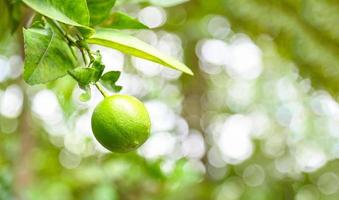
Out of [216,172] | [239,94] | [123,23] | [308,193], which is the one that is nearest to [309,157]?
[308,193]

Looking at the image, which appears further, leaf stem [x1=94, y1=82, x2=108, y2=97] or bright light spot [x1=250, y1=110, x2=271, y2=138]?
bright light spot [x1=250, y1=110, x2=271, y2=138]

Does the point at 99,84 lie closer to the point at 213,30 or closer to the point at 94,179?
the point at 94,179

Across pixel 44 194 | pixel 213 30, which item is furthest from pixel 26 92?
pixel 213 30

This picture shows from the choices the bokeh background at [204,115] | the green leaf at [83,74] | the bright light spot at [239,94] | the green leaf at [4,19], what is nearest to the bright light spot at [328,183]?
the bokeh background at [204,115]

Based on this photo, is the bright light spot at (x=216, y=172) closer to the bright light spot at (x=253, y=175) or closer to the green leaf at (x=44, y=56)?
the bright light spot at (x=253, y=175)

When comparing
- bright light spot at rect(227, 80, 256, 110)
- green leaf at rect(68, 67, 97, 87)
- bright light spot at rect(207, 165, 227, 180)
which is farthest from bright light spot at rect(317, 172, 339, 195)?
green leaf at rect(68, 67, 97, 87)

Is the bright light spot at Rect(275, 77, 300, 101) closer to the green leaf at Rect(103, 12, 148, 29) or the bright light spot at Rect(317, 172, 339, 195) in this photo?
the bright light spot at Rect(317, 172, 339, 195)

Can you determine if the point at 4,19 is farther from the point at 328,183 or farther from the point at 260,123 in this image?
the point at 260,123
